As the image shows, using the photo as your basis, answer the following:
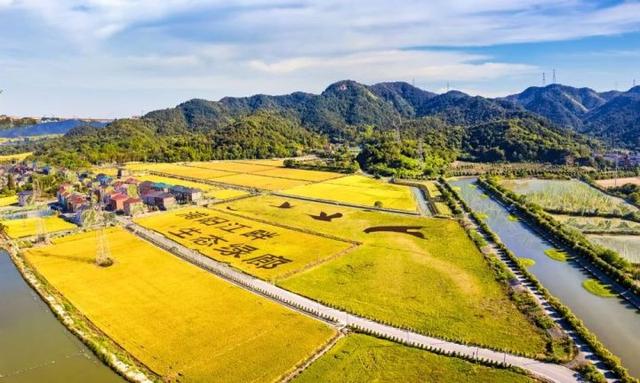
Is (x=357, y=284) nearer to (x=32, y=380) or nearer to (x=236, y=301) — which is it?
(x=236, y=301)

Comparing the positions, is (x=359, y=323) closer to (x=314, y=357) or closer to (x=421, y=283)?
(x=314, y=357)

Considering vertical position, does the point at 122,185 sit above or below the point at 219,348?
Answer: above

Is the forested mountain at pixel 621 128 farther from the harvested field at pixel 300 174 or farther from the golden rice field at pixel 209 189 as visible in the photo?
the golden rice field at pixel 209 189

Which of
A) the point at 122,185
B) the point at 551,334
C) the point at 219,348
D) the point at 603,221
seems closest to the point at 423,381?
the point at 551,334

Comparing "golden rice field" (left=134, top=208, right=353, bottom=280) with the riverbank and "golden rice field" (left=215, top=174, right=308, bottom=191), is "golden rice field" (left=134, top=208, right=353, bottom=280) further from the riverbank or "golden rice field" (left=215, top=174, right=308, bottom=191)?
"golden rice field" (left=215, top=174, right=308, bottom=191)

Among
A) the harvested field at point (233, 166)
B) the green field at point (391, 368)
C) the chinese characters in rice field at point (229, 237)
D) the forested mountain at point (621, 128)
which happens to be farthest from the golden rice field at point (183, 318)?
the forested mountain at point (621, 128)

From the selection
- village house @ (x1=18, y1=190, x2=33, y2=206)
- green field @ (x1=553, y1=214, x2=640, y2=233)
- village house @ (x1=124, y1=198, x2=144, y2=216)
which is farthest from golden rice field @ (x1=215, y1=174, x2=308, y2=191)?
green field @ (x1=553, y1=214, x2=640, y2=233)
